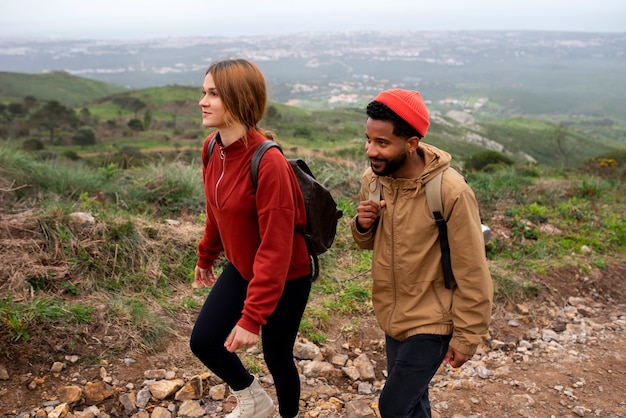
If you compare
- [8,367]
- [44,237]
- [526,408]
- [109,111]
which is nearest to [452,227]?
[526,408]

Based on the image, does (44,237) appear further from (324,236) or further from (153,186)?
(324,236)

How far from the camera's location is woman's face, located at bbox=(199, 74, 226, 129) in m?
1.76

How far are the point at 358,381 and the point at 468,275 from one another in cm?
169

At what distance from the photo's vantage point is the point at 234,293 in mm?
1990

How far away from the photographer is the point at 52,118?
32.9 m

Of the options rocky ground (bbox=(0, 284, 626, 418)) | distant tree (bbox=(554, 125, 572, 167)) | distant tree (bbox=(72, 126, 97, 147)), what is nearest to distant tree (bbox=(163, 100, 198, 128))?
distant tree (bbox=(72, 126, 97, 147))

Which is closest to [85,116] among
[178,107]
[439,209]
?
[178,107]

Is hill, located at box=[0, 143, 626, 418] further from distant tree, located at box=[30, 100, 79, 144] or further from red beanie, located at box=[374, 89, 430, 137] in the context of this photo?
distant tree, located at box=[30, 100, 79, 144]

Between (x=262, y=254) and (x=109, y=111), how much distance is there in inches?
1807

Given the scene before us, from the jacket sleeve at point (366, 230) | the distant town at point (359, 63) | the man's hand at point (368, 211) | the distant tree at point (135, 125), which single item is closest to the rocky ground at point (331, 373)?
the jacket sleeve at point (366, 230)

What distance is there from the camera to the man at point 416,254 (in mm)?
1707

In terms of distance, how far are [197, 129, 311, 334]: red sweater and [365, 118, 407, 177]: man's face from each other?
0.32 m

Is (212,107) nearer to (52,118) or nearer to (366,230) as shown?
(366,230)

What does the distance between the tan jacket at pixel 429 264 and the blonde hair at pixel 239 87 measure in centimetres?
58
